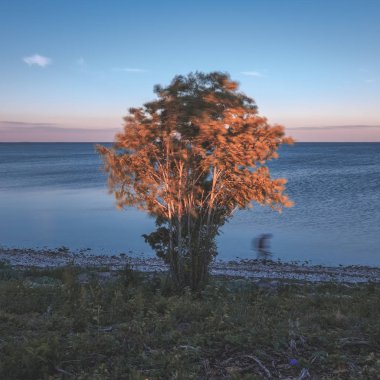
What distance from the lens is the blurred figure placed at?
28.2 m

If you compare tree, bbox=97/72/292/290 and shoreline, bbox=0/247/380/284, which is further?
shoreline, bbox=0/247/380/284

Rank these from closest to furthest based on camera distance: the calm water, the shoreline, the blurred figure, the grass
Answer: the grass, the shoreline, the blurred figure, the calm water

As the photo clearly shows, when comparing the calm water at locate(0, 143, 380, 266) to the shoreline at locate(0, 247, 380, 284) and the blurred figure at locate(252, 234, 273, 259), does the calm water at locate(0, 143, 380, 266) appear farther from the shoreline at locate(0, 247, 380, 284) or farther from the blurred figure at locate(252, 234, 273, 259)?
the shoreline at locate(0, 247, 380, 284)

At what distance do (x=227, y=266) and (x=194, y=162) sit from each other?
1364 cm

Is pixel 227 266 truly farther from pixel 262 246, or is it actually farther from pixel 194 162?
pixel 194 162

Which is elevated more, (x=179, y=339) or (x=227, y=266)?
(x=179, y=339)

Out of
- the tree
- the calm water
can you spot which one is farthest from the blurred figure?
the tree

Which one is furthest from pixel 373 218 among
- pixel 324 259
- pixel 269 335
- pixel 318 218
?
pixel 269 335

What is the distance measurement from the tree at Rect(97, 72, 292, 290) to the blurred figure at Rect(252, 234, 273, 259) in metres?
16.7

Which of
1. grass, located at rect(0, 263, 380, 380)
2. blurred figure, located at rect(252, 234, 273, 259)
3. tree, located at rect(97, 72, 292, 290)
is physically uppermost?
tree, located at rect(97, 72, 292, 290)

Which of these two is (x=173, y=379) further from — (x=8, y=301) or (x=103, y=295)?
(x=8, y=301)

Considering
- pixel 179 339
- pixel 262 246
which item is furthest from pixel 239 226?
pixel 179 339

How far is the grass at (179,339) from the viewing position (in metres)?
5.64

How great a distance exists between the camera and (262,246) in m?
30.4
